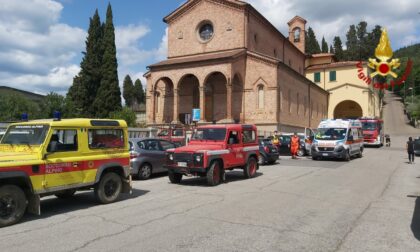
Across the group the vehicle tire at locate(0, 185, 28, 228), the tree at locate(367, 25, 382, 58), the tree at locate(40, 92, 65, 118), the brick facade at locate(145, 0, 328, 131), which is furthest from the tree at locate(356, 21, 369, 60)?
the vehicle tire at locate(0, 185, 28, 228)

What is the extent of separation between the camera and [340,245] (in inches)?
229

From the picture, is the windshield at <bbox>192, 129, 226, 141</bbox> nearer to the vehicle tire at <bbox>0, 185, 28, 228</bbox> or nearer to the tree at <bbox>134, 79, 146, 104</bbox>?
the vehicle tire at <bbox>0, 185, 28, 228</bbox>

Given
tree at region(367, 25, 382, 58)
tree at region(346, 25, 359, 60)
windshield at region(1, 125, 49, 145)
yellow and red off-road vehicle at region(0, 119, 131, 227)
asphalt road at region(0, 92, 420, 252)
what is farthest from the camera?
tree at region(346, 25, 359, 60)

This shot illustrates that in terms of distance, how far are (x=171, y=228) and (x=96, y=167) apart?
2943 mm

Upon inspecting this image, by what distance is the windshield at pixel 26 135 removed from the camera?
25.6ft

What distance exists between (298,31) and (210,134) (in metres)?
52.5

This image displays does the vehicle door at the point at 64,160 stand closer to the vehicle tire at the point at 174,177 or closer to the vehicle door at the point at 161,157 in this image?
the vehicle tire at the point at 174,177

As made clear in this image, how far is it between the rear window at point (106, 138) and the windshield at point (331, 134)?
16.2 meters

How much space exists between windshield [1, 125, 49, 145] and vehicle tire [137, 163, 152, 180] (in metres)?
5.60

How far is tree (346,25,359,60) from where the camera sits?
92.9 meters

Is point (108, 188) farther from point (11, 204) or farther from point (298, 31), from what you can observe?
point (298, 31)

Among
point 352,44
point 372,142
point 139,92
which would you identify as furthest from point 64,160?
point 352,44

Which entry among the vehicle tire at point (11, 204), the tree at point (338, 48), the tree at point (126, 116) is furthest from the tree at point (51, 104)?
the tree at point (338, 48)

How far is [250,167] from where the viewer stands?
46.6ft
